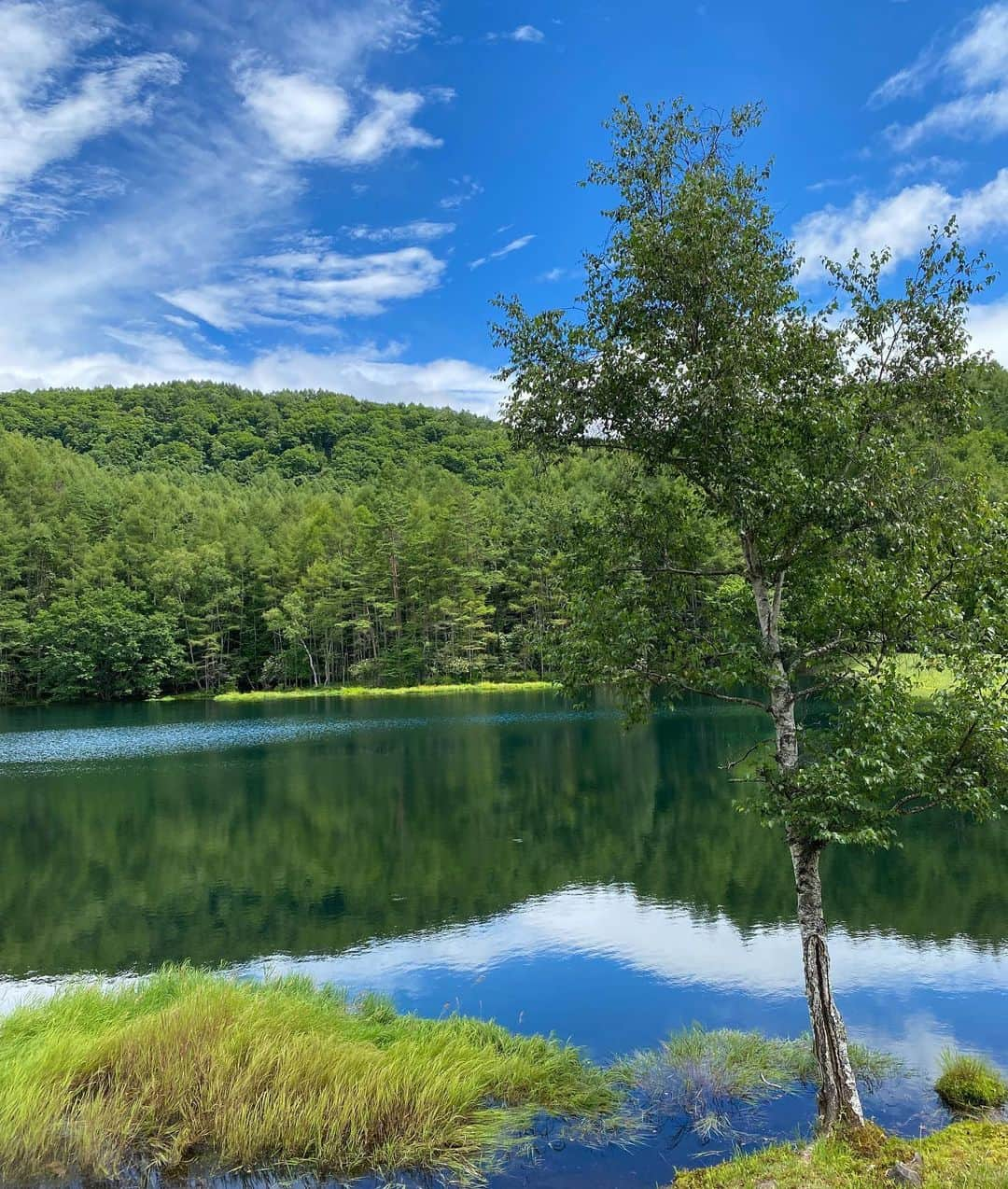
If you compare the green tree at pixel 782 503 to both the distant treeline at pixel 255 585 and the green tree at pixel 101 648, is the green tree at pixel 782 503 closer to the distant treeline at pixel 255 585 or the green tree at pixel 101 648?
the distant treeline at pixel 255 585

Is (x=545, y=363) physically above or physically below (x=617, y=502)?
above

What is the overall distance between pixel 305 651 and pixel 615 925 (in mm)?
71184

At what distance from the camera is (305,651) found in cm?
8319

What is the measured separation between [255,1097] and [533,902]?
1001 cm

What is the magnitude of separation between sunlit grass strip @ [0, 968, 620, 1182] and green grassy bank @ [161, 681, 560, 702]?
62447mm

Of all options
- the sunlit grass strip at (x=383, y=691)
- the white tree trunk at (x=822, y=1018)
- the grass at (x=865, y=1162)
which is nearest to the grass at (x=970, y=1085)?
the grass at (x=865, y=1162)

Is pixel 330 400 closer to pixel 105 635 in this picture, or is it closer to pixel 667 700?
pixel 105 635

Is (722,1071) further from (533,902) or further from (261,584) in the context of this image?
(261,584)

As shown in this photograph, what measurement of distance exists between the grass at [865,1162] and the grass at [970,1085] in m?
1.24

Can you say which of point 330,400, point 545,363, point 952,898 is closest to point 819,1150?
point 545,363

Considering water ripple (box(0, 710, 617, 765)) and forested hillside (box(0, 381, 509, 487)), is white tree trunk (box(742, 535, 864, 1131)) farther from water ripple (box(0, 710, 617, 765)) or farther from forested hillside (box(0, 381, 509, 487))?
forested hillside (box(0, 381, 509, 487))

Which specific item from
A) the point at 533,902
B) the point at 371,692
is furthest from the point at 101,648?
the point at 533,902

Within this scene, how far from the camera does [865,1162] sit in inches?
261

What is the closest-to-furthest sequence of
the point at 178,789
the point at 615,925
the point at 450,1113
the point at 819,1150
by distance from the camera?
the point at 819,1150, the point at 450,1113, the point at 615,925, the point at 178,789
